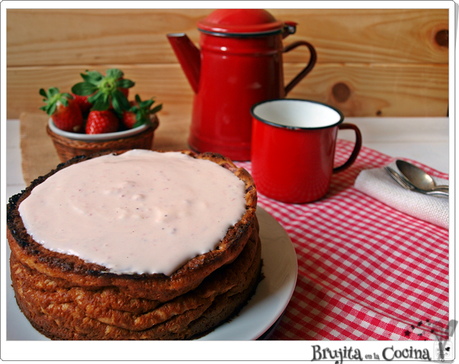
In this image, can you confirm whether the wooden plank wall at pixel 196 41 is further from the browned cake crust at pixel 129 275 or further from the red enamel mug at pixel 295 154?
the browned cake crust at pixel 129 275

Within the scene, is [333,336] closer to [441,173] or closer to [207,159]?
[207,159]

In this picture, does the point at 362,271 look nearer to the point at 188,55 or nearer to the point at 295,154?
the point at 295,154

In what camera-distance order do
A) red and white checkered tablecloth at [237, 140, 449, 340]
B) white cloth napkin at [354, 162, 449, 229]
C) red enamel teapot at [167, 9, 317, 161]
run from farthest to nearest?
1. red enamel teapot at [167, 9, 317, 161]
2. white cloth napkin at [354, 162, 449, 229]
3. red and white checkered tablecloth at [237, 140, 449, 340]

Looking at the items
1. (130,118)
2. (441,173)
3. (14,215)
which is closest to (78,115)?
(130,118)

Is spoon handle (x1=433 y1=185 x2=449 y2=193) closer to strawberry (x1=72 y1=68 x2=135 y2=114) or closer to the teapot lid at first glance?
the teapot lid

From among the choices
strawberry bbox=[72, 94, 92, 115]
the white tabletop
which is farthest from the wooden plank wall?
strawberry bbox=[72, 94, 92, 115]

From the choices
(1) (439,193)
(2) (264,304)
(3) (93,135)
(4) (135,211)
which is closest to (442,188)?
(1) (439,193)
